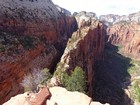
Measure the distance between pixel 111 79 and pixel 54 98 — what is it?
8261 cm

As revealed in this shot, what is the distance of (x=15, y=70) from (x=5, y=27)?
21.7 metres

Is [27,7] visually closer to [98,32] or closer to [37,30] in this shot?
[37,30]

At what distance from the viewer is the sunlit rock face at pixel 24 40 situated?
252ft

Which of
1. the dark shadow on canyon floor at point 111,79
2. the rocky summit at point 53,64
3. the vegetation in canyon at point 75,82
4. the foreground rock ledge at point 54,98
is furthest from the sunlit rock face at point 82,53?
A: the foreground rock ledge at point 54,98

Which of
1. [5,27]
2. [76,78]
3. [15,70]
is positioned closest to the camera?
[76,78]

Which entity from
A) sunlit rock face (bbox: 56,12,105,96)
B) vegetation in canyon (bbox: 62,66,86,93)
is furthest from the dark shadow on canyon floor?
vegetation in canyon (bbox: 62,66,86,93)

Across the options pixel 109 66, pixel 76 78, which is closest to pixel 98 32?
pixel 109 66

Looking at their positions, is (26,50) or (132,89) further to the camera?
(132,89)

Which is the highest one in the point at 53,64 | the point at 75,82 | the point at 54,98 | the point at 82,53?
the point at 54,98

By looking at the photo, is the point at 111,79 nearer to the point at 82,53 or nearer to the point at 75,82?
the point at 82,53

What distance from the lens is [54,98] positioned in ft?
140

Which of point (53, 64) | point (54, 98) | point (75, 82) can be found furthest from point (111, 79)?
point (54, 98)

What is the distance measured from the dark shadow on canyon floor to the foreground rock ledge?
47.9m

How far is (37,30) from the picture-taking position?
11775 cm
